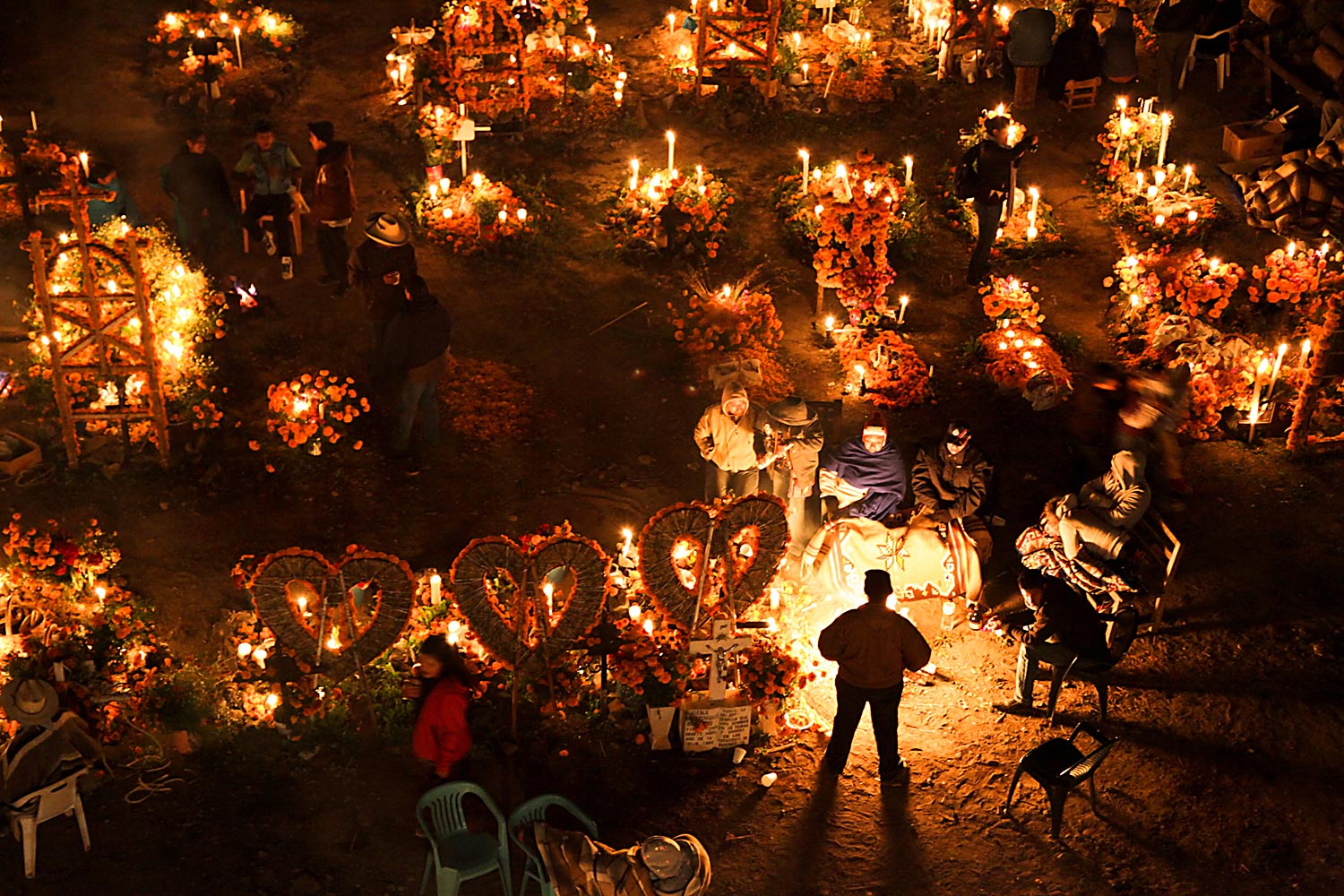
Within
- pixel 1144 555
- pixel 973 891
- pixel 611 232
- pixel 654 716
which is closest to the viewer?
pixel 973 891

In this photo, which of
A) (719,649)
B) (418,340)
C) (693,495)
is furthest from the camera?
(693,495)

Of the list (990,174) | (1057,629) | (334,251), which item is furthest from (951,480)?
(334,251)

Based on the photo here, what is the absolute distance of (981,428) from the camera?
13898 millimetres

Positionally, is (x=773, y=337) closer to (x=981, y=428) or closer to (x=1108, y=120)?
(x=981, y=428)

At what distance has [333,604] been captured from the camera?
9.82 metres

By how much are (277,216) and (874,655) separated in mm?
8519

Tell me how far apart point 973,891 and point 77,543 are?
7645mm

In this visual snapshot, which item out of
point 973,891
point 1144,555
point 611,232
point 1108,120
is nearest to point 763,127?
point 611,232

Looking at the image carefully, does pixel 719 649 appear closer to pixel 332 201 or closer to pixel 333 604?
pixel 333 604

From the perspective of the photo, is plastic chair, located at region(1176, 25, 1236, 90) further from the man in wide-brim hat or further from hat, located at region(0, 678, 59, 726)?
hat, located at region(0, 678, 59, 726)

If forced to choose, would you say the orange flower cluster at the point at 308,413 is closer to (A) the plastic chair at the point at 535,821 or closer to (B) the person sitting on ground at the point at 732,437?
(B) the person sitting on ground at the point at 732,437

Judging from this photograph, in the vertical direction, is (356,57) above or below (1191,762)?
above

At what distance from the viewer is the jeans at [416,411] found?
12828 mm

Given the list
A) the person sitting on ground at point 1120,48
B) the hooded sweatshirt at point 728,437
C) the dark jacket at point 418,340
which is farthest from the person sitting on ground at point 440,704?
the person sitting on ground at point 1120,48
